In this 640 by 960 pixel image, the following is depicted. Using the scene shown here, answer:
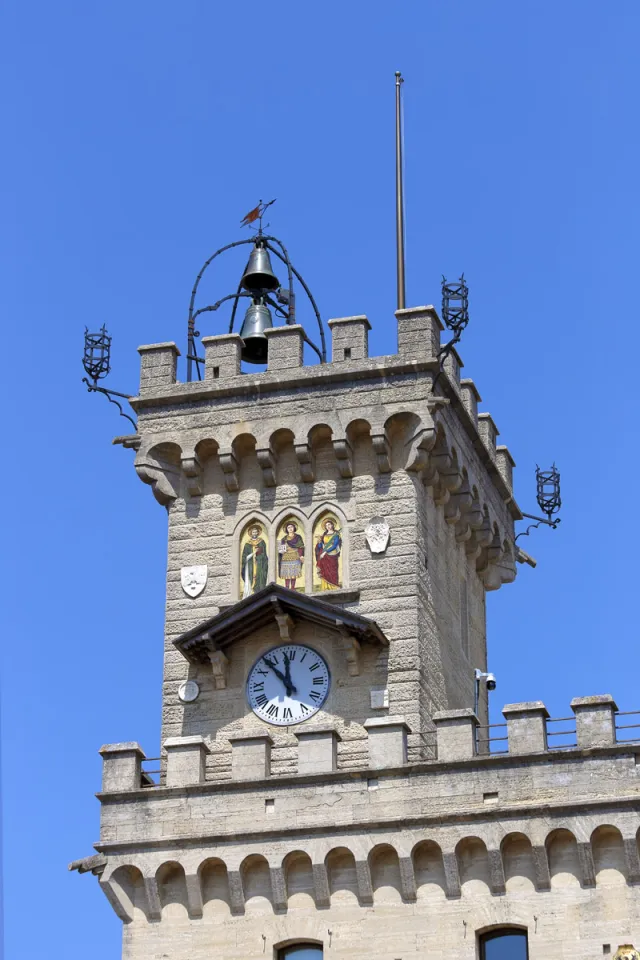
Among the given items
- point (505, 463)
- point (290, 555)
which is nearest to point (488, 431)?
point (505, 463)

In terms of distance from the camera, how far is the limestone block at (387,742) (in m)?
41.5

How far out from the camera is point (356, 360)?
45.7 m

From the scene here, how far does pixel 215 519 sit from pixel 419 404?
177 inches

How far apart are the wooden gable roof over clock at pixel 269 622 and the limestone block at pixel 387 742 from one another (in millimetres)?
2058

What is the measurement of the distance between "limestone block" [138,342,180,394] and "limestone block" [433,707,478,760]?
960cm

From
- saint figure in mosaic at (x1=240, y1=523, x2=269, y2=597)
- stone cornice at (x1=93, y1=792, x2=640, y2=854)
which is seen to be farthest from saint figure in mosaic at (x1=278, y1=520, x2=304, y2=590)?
stone cornice at (x1=93, y1=792, x2=640, y2=854)

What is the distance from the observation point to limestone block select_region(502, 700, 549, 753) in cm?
4091

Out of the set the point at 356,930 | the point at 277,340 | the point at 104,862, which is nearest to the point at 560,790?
the point at 356,930

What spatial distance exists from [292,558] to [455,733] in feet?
17.9

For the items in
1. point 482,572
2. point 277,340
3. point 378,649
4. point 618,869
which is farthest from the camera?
point 482,572

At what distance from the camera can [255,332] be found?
48.8 metres

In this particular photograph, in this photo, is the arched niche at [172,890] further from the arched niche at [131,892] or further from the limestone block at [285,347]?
the limestone block at [285,347]

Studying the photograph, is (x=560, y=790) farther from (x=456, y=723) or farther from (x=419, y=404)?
(x=419, y=404)

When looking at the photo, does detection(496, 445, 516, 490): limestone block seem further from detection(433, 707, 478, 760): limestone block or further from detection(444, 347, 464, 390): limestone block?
detection(433, 707, 478, 760): limestone block
